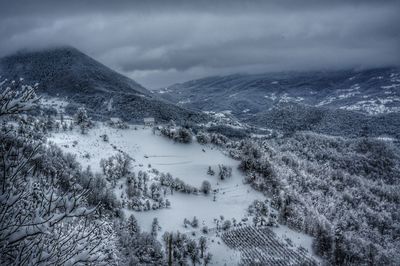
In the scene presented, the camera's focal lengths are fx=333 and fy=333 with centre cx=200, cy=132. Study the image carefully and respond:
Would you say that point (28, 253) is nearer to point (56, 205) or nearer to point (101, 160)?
point (56, 205)

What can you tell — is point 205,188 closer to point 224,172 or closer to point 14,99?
point 224,172

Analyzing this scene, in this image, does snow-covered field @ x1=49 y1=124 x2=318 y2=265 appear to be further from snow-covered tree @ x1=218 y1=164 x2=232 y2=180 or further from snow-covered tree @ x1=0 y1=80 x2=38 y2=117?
snow-covered tree @ x1=0 y1=80 x2=38 y2=117

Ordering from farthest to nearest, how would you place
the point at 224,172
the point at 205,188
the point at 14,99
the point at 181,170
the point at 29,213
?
the point at 181,170
the point at 224,172
the point at 205,188
the point at 29,213
the point at 14,99

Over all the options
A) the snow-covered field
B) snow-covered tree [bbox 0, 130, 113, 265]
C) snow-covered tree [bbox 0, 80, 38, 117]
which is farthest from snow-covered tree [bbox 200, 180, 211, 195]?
snow-covered tree [bbox 0, 80, 38, 117]

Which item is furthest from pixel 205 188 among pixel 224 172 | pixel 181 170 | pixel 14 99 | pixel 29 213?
pixel 14 99

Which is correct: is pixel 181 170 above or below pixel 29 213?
below

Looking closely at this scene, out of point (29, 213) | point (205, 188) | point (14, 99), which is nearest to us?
point (14, 99)

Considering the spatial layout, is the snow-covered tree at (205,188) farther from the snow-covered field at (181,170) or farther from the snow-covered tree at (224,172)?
the snow-covered tree at (224,172)

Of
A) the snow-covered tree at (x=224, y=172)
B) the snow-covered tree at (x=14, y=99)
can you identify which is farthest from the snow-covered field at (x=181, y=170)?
the snow-covered tree at (x=14, y=99)

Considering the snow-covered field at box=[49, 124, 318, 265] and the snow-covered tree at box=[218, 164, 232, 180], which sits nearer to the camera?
the snow-covered field at box=[49, 124, 318, 265]
